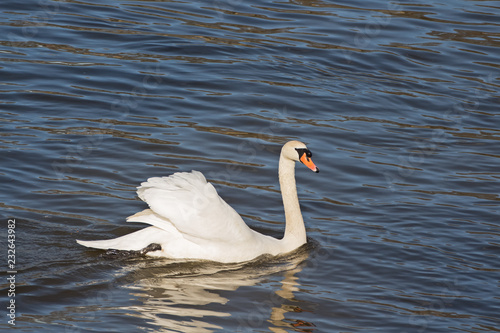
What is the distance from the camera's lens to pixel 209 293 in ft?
26.3

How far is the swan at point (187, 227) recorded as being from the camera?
8.53 metres

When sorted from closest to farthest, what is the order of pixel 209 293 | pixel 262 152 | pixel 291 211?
pixel 209 293
pixel 291 211
pixel 262 152

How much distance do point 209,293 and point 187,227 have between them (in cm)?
84

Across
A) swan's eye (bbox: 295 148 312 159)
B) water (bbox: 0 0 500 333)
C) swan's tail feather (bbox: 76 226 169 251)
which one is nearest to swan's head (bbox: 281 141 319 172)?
swan's eye (bbox: 295 148 312 159)

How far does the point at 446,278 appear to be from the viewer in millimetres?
8742

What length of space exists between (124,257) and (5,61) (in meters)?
6.99

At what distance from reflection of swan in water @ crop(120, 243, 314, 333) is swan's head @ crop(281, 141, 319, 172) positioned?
1029 millimetres

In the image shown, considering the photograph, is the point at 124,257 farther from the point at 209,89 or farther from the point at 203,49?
the point at 203,49

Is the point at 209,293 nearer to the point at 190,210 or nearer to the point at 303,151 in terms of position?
the point at 190,210

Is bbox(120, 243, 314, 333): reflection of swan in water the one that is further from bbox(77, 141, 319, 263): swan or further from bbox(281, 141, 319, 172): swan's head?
bbox(281, 141, 319, 172): swan's head

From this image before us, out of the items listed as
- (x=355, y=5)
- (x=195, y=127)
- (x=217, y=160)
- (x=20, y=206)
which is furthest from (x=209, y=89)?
(x=355, y=5)

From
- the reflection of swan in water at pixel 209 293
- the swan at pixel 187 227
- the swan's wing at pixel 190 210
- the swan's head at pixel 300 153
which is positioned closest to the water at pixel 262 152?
the reflection of swan in water at pixel 209 293

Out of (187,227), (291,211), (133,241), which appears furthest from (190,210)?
(291,211)

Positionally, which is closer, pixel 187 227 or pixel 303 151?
pixel 187 227
